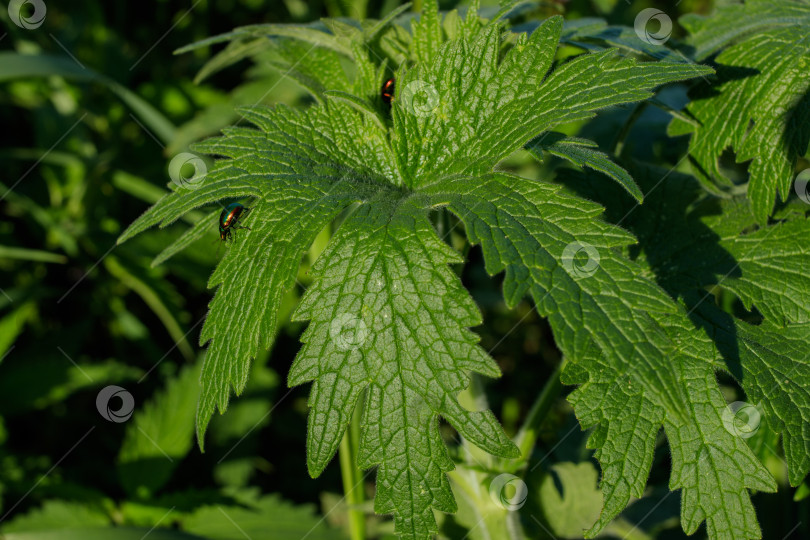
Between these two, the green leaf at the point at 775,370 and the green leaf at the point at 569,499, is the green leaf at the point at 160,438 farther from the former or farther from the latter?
the green leaf at the point at 775,370

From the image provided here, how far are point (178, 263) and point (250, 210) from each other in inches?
70.2

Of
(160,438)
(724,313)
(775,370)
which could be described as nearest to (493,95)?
(724,313)

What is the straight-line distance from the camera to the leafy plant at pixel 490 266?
1.30m

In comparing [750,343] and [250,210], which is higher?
[250,210]

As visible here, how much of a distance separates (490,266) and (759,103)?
2.90ft

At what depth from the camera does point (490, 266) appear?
1.28 metres

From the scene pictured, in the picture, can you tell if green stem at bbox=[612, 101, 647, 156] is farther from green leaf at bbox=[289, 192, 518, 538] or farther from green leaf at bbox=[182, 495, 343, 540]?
green leaf at bbox=[182, 495, 343, 540]

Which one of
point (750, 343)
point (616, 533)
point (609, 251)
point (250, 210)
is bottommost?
point (616, 533)

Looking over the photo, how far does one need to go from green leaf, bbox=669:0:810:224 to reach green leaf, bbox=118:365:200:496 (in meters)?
2.02

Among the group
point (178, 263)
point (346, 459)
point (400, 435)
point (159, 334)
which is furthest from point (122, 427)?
point (400, 435)

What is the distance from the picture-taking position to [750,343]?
1.60m

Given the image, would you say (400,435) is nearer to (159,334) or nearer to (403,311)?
(403,311)

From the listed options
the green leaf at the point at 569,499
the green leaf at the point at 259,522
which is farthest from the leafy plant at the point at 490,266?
the green leaf at the point at 259,522

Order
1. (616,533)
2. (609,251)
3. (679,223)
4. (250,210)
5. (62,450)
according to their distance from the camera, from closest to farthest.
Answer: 1. (609,251)
2. (250,210)
3. (679,223)
4. (616,533)
5. (62,450)
